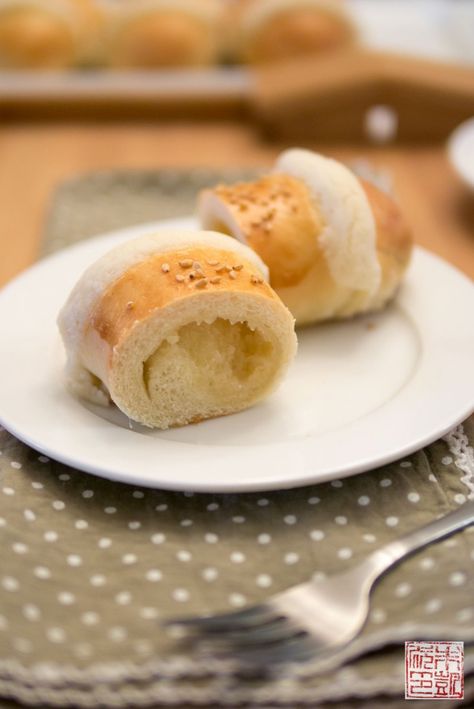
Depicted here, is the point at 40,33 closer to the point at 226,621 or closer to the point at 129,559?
the point at 129,559

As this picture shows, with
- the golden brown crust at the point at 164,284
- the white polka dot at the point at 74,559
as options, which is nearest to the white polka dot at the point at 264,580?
the white polka dot at the point at 74,559

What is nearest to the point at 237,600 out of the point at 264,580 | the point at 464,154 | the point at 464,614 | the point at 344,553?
the point at 264,580

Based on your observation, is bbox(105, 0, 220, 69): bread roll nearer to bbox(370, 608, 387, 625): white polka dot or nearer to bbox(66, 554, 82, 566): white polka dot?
bbox(66, 554, 82, 566): white polka dot

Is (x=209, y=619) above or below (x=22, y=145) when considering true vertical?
above

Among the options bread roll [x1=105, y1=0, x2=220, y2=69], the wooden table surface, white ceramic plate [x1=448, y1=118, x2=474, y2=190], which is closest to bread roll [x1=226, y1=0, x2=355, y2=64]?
bread roll [x1=105, y1=0, x2=220, y2=69]

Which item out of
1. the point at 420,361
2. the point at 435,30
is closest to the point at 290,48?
the point at 435,30

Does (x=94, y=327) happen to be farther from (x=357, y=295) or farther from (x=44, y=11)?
(x=44, y=11)
